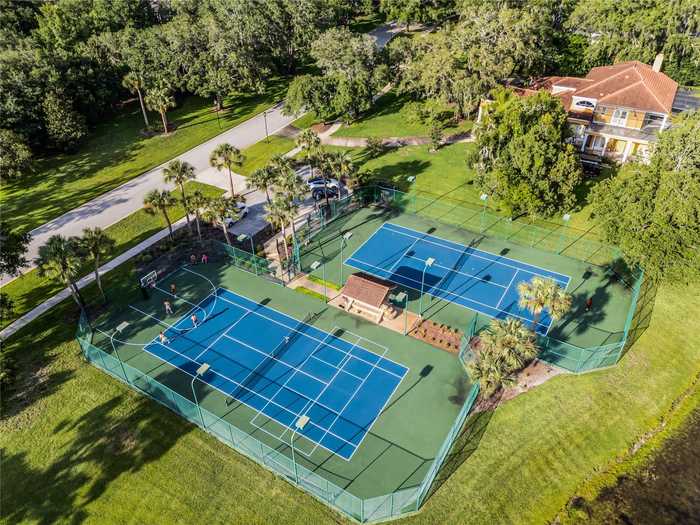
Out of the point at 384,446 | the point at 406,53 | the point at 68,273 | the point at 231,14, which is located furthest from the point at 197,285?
the point at 231,14

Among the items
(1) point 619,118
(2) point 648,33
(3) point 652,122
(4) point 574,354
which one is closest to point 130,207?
(4) point 574,354

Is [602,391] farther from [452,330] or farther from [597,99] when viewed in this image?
[597,99]

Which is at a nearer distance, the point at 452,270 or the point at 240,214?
the point at 452,270

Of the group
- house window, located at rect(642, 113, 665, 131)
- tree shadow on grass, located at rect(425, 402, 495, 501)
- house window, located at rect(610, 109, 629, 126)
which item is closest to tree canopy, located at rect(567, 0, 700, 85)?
house window, located at rect(642, 113, 665, 131)

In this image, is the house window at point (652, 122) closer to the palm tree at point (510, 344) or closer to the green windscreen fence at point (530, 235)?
the green windscreen fence at point (530, 235)

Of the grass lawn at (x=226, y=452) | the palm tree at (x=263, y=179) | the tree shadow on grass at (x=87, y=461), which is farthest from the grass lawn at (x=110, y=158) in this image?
the tree shadow on grass at (x=87, y=461)

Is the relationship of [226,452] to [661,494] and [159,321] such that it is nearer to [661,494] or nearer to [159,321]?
[159,321]
